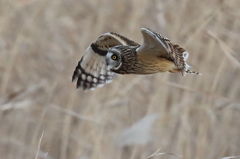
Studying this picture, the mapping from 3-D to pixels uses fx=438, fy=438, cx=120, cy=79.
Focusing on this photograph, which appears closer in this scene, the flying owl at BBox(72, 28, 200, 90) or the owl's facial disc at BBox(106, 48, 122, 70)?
the flying owl at BBox(72, 28, 200, 90)

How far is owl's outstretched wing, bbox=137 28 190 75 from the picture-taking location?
4.47 feet

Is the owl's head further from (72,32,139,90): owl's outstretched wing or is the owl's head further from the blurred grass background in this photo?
the blurred grass background

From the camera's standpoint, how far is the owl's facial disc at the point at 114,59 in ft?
5.42

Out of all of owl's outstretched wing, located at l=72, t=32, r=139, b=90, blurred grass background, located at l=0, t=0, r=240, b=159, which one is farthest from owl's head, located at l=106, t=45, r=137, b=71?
blurred grass background, located at l=0, t=0, r=240, b=159

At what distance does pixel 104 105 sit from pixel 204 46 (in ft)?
2.44

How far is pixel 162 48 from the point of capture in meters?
1.53

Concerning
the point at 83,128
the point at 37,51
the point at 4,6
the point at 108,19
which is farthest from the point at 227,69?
the point at 4,6

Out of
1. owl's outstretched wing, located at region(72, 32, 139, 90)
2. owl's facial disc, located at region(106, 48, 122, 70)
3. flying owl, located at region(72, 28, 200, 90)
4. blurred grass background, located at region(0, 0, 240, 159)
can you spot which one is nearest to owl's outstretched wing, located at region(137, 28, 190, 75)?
flying owl, located at region(72, 28, 200, 90)

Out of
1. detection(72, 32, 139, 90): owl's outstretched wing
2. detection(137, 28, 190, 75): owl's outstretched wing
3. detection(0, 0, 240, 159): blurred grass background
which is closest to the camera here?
detection(137, 28, 190, 75): owl's outstretched wing

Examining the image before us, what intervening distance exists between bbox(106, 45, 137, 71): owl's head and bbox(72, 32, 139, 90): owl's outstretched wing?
0.12 metres

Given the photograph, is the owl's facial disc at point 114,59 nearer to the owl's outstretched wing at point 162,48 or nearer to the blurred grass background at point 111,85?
the owl's outstretched wing at point 162,48

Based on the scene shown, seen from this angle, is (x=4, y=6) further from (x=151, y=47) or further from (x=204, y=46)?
(x=204, y=46)

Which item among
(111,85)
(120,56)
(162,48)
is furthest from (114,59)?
(111,85)

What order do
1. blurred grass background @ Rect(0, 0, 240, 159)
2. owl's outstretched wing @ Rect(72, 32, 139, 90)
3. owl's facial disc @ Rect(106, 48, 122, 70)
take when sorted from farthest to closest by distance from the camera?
blurred grass background @ Rect(0, 0, 240, 159)
owl's outstretched wing @ Rect(72, 32, 139, 90)
owl's facial disc @ Rect(106, 48, 122, 70)
